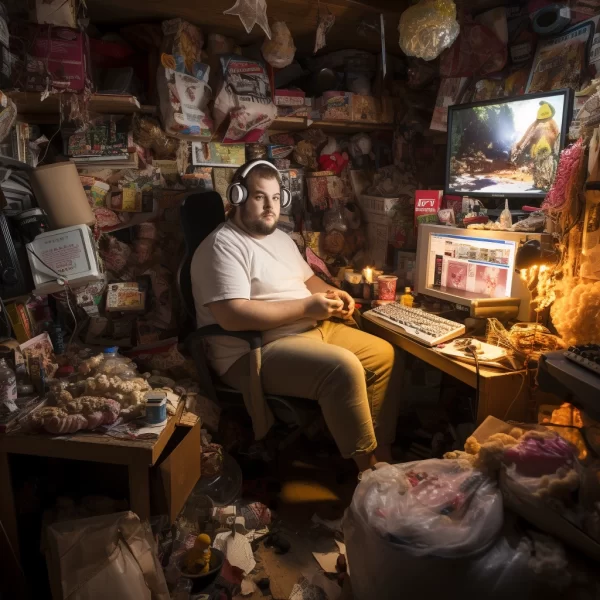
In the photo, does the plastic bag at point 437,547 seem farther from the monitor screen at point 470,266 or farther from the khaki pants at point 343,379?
the monitor screen at point 470,266

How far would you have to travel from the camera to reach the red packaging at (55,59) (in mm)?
2010

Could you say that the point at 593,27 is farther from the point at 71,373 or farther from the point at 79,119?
the point at 71,373

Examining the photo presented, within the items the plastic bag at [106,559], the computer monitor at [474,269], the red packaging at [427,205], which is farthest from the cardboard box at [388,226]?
the plastic bag at [106,559]

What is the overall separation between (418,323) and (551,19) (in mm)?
1486

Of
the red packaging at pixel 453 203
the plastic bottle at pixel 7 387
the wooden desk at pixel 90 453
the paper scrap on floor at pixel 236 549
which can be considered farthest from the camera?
the red packaging at pixel 453 203

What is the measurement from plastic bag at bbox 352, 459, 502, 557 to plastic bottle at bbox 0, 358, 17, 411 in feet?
3.90

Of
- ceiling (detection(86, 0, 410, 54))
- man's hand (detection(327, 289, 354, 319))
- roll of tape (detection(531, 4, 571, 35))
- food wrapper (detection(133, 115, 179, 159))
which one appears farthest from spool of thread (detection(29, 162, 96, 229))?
roll of tape (detection(531, 4, 571, 35))

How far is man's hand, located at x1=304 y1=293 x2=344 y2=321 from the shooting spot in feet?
7.23

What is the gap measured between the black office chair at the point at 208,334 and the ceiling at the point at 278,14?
2.68 ft

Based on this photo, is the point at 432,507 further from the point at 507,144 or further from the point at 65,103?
the point at 65,103

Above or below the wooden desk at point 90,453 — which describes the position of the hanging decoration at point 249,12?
above

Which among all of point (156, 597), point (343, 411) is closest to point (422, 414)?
point (343, 411)

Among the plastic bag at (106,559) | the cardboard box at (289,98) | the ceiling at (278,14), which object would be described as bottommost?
the plastic bag at (106,559)

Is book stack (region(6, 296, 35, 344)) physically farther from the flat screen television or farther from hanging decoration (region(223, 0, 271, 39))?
the flat screen television
